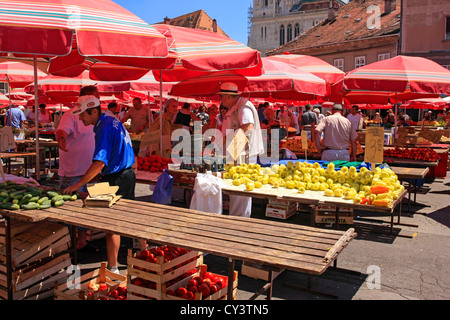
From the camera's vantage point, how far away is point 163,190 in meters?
5.54

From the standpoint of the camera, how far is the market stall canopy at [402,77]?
777 cm

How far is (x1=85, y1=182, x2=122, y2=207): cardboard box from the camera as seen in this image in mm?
3811

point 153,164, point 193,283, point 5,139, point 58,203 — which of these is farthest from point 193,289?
point 5,139

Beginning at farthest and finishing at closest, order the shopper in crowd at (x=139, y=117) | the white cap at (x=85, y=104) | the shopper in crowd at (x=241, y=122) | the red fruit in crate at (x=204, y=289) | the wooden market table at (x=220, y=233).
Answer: the shopper in crowd at (x=139, y=117), the shopper in crowd at (x=241, y=122), the white cap at (x=85, y=104), the red fruit in crate at (x=204, y=289), the wooden market table at (x=220, y=233)

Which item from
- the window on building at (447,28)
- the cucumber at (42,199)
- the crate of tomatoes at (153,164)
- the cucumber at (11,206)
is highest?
the window on building at (447,28)

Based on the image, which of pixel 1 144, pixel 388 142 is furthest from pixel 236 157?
pixel 388 142

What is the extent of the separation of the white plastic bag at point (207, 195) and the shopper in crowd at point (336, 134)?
332 cm

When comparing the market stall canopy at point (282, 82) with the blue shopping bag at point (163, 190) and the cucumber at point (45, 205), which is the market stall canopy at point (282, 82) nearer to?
the blue shopping bag at point (163, 190)

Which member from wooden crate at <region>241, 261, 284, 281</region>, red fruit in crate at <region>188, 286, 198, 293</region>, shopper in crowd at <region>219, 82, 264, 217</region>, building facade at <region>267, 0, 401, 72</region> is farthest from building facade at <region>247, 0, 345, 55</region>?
red fruit in crate at <region>188, 286, 198, 293</region>

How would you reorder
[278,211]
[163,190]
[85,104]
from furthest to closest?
1. [278,211]
2. [163,190]
3. [85,104]

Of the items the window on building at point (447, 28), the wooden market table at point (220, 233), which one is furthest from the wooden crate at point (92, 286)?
the window on building at point (447, 28)

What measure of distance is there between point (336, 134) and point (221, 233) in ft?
17.5

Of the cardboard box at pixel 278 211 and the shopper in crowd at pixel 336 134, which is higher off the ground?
the shopper in crowd at pixel 336 134

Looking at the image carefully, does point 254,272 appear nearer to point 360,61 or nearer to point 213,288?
point 213,288
